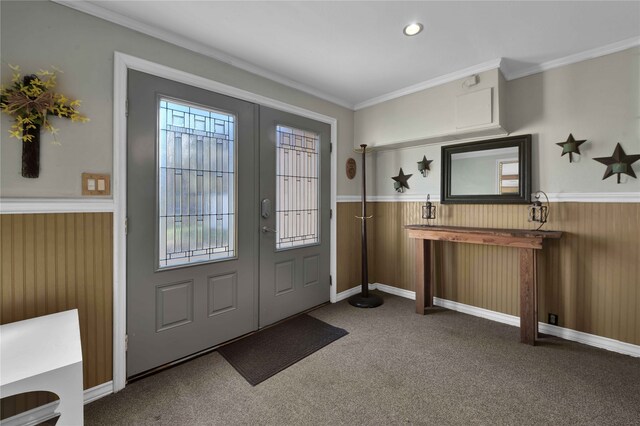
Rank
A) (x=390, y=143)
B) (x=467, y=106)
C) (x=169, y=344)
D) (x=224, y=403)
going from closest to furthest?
(x=224, y=403) < (x=169, y=344) < (x=467, y=106) < (x=390, y=143)

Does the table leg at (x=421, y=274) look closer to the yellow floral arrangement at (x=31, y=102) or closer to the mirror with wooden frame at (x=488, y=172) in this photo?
A: the mirror with wooden frame at (x=488, y=172)

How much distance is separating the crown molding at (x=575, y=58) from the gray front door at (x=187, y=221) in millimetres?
2572

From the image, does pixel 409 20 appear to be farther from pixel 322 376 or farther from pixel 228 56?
pixel 322 376

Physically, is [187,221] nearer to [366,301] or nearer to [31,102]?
[31,102]

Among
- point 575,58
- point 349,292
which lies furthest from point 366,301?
point 575,58

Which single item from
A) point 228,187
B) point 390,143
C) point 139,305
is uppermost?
point 390,143

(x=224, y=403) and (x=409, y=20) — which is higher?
(x=409, y=20)

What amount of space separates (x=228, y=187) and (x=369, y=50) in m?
1.70

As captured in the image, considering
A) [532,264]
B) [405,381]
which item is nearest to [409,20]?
[532,264]

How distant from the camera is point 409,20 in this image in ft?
6.68

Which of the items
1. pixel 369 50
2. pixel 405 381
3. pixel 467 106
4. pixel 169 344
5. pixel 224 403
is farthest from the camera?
pixel 467 106

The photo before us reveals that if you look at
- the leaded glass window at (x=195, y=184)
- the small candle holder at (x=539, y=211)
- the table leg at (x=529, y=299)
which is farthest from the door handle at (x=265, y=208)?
the small candle holder at (x=539, y=211)

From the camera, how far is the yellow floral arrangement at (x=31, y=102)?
1.54 metres

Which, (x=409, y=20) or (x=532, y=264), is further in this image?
(x=532, y=264)
